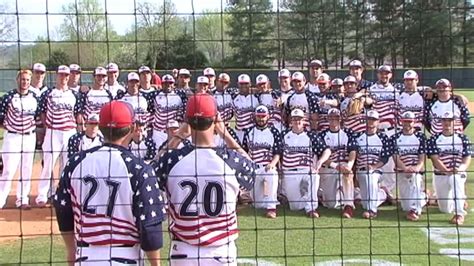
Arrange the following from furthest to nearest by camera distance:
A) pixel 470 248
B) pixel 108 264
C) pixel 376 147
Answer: pixel 376 147, pixel 470 248, pixel 108 264

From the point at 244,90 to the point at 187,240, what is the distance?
546 cm

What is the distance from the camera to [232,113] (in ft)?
30.9

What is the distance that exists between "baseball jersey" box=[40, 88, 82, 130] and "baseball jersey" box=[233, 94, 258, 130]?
2138 millimetres

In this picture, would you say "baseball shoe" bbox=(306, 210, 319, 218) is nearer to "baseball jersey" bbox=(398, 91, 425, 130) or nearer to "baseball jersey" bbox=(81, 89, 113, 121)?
"baseball jersey" bbox=(398, 91, 425, 130)

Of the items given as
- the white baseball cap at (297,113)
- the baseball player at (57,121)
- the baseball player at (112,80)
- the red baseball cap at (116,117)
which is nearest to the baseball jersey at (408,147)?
the white baseball cap at (297,113)

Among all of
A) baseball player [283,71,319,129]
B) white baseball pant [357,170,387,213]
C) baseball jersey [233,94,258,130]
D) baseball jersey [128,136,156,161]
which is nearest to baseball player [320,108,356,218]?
white baseball pant [357,170,387,213]

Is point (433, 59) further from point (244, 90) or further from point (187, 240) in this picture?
point (187, 240)

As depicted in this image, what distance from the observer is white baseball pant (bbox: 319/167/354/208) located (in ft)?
27.1

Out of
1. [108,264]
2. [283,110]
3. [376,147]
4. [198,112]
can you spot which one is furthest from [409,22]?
[108,264]

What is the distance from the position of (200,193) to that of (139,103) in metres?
5.19

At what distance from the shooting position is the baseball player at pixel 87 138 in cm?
791

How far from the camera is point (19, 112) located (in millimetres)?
8344

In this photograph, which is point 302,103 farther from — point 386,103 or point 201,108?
point 201,108

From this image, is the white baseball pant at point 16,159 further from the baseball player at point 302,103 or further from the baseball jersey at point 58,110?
the baseball player at point 302,103
